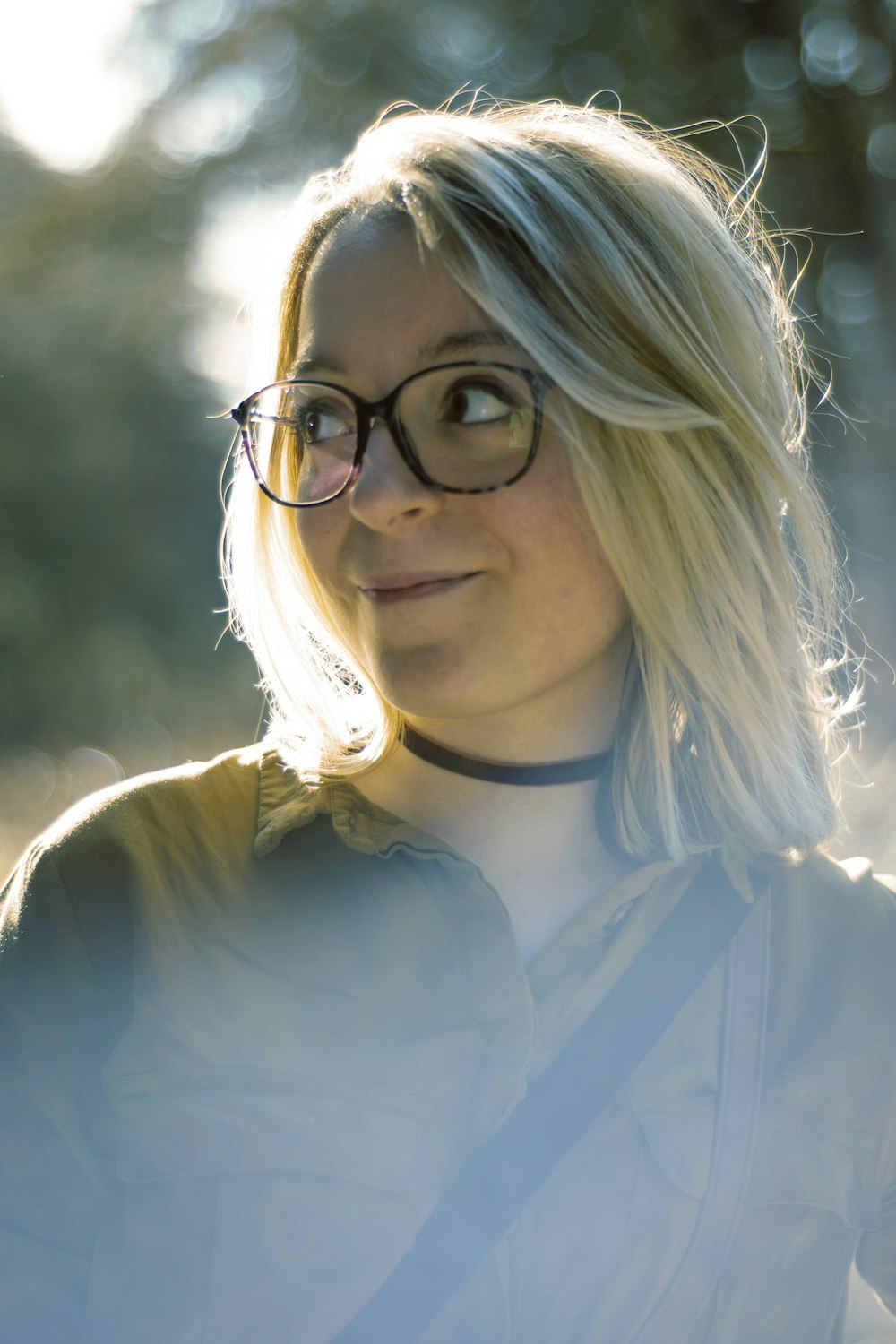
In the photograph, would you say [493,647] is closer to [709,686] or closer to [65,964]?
[709,686]

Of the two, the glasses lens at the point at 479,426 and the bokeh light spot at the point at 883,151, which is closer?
the glasses lens at the point at 479,426

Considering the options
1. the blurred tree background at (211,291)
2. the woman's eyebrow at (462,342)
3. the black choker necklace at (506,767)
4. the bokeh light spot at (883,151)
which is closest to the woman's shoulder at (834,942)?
the black choker necklace at (506,767)

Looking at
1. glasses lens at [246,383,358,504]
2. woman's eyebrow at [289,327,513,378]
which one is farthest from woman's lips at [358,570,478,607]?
woman's eyebrow at [289,327,513,378]

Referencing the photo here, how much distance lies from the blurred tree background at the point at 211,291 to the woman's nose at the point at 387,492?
2227 millimetres

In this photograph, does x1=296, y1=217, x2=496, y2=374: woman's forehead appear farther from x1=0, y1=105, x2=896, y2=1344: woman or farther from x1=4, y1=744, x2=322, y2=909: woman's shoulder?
x1=4, y1=744, x2=322, y2=909: woman's shoulder

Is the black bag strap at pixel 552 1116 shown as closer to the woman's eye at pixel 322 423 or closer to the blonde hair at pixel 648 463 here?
the blonde hair at pixel 648 463

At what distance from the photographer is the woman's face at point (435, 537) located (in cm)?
108

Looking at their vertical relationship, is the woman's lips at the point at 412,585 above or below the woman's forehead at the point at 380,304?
below

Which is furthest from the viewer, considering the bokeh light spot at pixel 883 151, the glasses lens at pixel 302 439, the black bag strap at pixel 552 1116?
the bokeh light spot at pixel 883 151

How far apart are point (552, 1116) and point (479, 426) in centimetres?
66

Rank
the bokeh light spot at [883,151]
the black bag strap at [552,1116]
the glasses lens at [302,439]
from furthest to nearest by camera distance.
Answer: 1. the bokeh light spot at [883,151]
2. the glasses lens at [302,439]
3. the black bag strap at [552,1116]

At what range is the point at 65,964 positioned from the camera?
1.06 metres

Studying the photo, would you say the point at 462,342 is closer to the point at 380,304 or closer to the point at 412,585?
the point at 380,304

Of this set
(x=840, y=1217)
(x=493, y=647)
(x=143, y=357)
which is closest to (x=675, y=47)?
(x=143, y=357)
